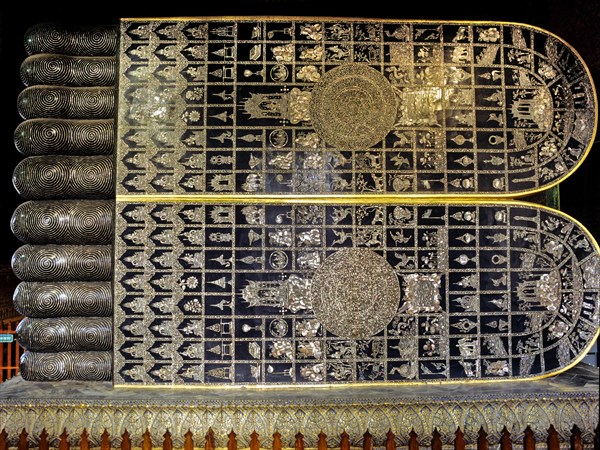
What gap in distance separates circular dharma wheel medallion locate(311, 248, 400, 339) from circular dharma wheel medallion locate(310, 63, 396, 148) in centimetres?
128

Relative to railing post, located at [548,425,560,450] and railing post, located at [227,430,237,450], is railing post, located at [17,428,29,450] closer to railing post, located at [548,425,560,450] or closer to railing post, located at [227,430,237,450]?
railing post, located at [227,430,237,450]

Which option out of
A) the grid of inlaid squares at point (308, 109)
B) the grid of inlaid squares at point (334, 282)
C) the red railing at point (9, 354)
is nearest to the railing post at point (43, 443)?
the grid of inlaid squares at point (334, 282)

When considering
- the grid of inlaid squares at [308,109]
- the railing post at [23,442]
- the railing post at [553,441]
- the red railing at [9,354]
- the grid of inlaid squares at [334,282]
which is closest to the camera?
the railing post at [553,441]

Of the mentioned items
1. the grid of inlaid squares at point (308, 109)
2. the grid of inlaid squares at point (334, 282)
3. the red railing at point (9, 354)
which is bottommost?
the red railing at point (9, 354)

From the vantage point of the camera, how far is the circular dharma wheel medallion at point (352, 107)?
5.51 metres

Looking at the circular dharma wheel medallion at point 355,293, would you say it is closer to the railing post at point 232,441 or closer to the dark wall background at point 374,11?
the railing post at point 232,441

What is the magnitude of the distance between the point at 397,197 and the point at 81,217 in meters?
3.50

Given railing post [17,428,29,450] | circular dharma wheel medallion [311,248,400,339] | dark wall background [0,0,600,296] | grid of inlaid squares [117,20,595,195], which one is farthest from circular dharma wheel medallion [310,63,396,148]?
railing post [17,428,29,450]

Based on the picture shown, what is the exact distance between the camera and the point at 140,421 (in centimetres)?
487

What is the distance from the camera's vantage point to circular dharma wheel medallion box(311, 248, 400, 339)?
541cm

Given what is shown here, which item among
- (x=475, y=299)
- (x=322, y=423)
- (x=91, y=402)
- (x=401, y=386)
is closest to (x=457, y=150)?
(x=475, y=299)

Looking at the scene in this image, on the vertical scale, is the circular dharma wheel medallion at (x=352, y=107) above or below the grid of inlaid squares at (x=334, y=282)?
above

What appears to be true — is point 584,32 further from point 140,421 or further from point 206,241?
point 140,421

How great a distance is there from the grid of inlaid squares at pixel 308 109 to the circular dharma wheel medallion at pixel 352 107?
0.29 feet
